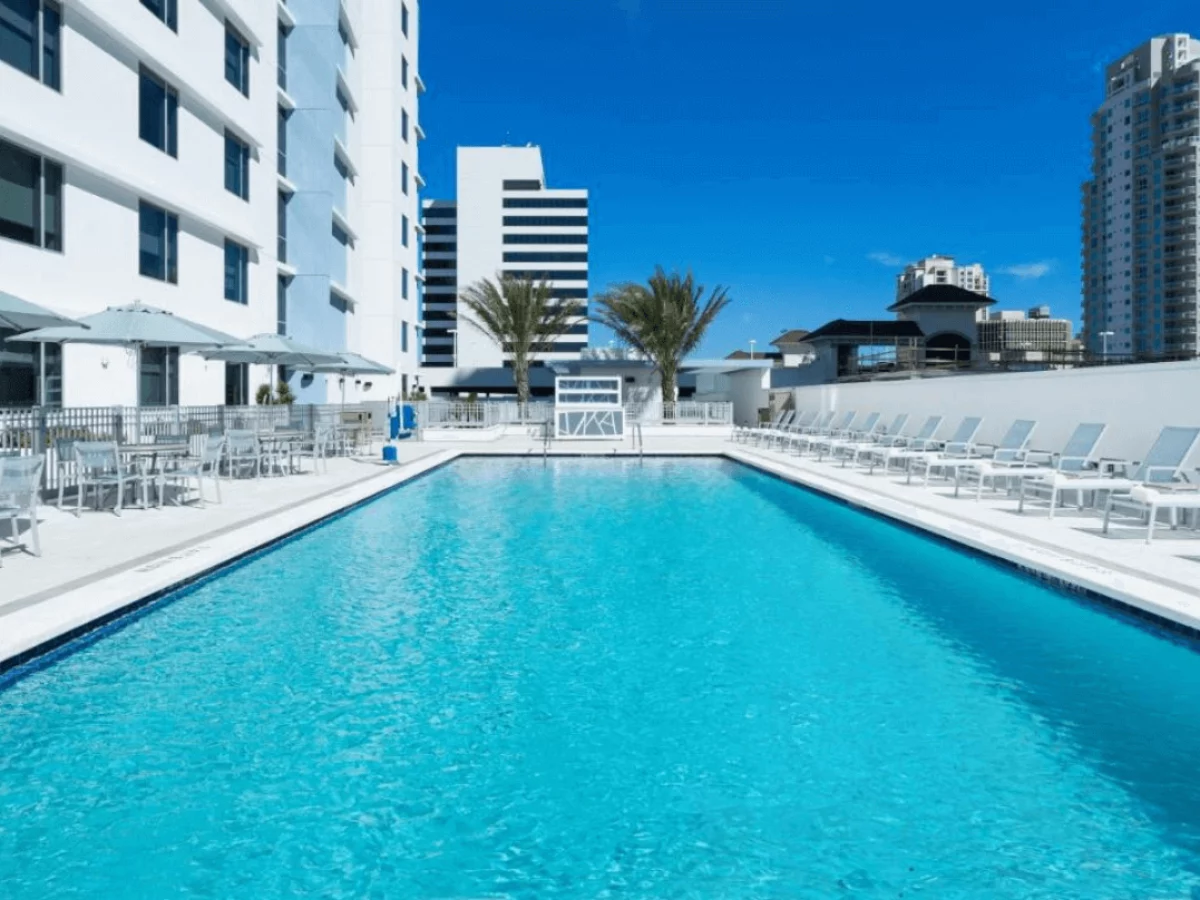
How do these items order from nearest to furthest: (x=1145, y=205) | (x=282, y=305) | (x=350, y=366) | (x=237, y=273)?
(x=350, y=366) → (x=237, y=273) → (x=282, y=305) → (x=1145, y=205)

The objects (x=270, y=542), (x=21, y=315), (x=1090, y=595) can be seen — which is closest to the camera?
(x=1090, y=595)

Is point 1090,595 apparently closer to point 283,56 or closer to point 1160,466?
point 1160,466

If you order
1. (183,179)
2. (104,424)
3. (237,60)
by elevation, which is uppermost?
(237,60)

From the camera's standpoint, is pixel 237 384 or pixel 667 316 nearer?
pixel 237 384

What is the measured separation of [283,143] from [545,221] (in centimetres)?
7672

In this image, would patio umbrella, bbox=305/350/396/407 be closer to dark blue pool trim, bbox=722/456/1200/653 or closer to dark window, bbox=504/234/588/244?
dark blue pool trim, bbox=722/456/1200/653

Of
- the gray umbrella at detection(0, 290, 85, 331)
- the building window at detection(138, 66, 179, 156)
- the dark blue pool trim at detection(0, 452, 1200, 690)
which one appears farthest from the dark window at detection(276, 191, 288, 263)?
the dark blue pool trim at detection(0, 452, 1200, 690)

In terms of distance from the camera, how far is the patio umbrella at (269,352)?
54.9 feet

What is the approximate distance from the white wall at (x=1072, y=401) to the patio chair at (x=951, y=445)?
49cm

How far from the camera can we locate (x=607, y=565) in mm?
9398

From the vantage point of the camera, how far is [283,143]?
29.2 m

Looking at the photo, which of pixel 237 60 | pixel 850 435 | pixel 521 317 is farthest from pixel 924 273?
pixel 237 60

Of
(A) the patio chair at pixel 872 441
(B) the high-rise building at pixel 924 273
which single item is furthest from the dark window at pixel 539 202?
(A) the patio chair at pixel 872 441

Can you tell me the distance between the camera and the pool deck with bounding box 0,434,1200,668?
6.43 meters
